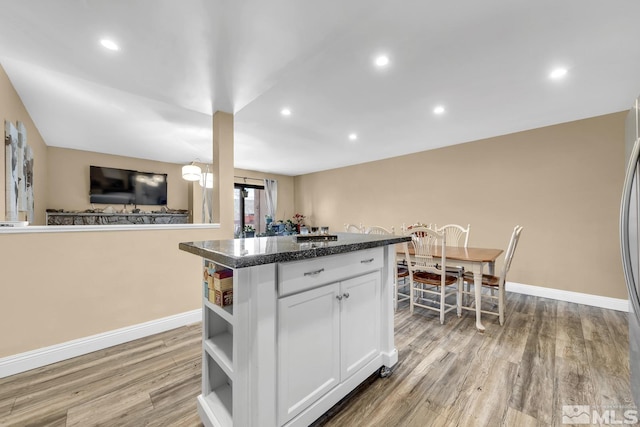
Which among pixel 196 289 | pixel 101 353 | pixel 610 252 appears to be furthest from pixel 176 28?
pixel 610 252

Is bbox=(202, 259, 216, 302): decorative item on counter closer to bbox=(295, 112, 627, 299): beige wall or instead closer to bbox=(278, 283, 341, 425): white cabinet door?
bbox=(278, 283, 341, 425): white cabinet door

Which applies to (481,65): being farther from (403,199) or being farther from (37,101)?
(37,101)

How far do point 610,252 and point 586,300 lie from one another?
2.19 ft

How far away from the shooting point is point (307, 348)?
1.31 meters

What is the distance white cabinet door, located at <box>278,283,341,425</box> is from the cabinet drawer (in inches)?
1.8

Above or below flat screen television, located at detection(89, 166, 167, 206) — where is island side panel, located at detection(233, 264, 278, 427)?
below

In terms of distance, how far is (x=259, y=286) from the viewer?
43.1 inches

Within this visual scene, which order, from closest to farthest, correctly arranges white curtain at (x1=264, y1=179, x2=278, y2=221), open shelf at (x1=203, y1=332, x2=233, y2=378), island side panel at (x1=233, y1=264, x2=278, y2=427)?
island side panel at (x1=233, y1=264, x2=278, y2=427), open shelf at (x1=203, y1=332, x2=233, y2=378), white curtain at (x1=264, y1=179, x2=278, y2=221)

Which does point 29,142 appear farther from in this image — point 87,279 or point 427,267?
point 427,267

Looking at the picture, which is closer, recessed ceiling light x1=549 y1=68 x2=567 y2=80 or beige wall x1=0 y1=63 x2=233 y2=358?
beige wall x1=0 y1=63 x2=233 y2=358

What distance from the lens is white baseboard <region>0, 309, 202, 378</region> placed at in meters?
1.85

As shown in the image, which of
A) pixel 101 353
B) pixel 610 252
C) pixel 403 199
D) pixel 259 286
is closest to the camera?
pixel 259 286

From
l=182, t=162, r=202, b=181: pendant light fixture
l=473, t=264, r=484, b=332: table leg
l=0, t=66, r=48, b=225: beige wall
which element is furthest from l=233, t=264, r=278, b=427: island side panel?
l=182, t=162, r=202, b=181: pendant light fixture

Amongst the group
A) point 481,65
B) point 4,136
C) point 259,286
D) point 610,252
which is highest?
point 481,65
